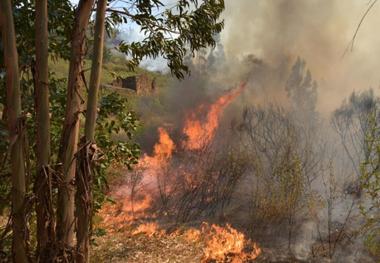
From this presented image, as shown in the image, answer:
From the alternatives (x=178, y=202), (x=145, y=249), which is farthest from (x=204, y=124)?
(x=145, y=249)

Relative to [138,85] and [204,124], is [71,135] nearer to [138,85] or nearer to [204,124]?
[204,124]

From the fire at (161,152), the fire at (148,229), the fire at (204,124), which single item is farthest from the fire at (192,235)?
the fire at (204,124)

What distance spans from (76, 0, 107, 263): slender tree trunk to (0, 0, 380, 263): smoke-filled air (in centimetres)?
1

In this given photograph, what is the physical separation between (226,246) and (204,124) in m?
8.82

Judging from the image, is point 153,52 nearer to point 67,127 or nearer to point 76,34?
point 76,34

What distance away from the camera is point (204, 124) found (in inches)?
698

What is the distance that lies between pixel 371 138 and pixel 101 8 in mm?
3990

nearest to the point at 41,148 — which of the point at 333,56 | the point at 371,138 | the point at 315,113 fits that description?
the point at 371,138

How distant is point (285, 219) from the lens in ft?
34.2

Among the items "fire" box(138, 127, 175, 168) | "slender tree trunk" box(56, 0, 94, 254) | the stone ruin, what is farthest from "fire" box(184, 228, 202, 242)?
the stone ruin

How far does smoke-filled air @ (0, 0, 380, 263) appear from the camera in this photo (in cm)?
368

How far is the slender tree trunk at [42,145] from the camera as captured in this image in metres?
3.56

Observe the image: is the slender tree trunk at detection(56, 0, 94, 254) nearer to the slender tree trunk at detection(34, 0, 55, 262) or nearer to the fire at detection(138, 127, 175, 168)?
the slender tree trunk at detection(34, 0, 55, 262)

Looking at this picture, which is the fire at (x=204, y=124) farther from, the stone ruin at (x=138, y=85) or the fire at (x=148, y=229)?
the stone ruin at (x=138, y=85)
